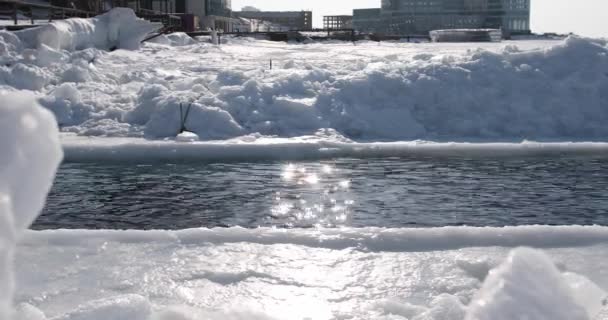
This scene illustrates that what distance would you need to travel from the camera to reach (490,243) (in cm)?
417

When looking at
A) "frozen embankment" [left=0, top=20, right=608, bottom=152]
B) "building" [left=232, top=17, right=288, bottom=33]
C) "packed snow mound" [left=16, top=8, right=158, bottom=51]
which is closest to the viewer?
"frozen embankment" [left=0, top=20, right=608, bottom=152]

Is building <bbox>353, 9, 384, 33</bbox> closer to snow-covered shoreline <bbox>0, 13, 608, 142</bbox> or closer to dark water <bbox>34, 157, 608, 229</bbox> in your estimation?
snow-covered shoreline <bbox>0, 13, 608, 142</bbox>

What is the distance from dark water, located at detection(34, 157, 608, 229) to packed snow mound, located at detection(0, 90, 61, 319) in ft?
10.7

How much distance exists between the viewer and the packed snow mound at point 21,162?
2.07 meters

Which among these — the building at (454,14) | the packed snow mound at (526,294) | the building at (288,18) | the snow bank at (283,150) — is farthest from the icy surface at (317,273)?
the building at (454,14)

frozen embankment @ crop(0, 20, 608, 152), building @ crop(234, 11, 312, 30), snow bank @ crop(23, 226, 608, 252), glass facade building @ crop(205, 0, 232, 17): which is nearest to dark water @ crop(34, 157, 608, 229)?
snow bank @ crop(23, 226, 608, 252)

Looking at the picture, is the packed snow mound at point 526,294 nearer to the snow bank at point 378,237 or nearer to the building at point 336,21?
the snow bank at point 378,237

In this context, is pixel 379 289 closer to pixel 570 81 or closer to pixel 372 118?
pixel 372 118

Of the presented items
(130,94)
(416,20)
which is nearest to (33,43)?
(130,94)

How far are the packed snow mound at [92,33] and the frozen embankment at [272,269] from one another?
475 inches

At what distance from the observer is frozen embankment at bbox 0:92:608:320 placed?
2.21m

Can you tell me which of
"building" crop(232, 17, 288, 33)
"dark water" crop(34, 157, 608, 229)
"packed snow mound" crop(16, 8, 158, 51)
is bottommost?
"dark water" crop(34, 157, 608, 229)

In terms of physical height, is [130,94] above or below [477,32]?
below

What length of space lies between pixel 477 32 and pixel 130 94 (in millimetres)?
33483
